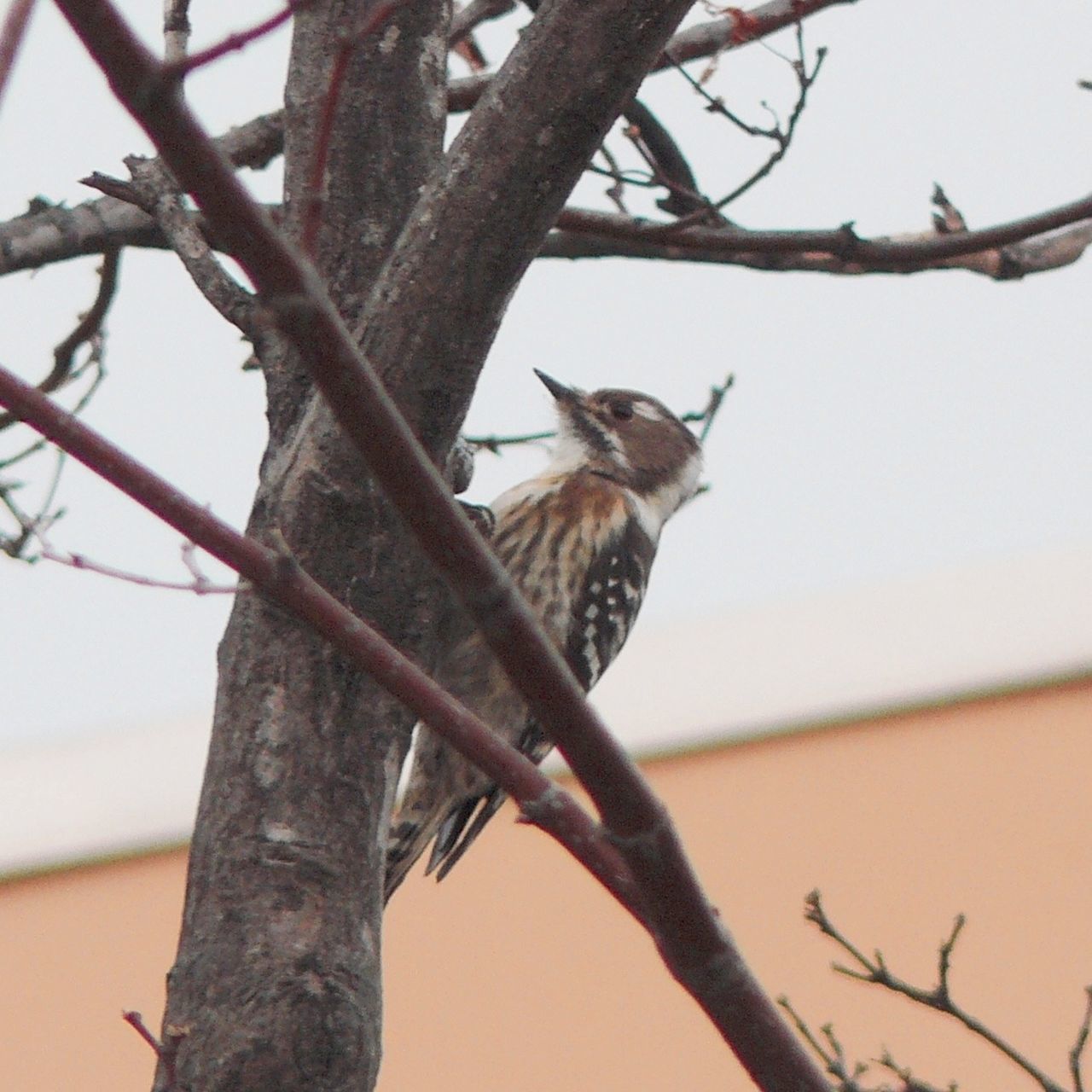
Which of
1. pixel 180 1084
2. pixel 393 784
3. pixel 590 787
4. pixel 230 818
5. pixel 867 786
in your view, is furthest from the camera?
pixel 867 786

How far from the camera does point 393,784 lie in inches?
84.7

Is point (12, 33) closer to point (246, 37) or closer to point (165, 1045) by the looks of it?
point (246, 37)

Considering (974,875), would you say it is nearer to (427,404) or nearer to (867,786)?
(867,786)

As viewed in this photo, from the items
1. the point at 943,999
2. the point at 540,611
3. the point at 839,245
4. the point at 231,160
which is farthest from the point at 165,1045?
the point at 540,611

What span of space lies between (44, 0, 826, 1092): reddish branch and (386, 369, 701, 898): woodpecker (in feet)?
8.05

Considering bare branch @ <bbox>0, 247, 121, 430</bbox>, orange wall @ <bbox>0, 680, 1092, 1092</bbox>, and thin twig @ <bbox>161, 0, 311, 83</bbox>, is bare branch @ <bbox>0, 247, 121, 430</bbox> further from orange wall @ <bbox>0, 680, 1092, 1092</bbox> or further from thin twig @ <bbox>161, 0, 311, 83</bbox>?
thin twig @ <bbox>161, 0, 311, 83</bbox>

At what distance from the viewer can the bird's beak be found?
14.7 ft

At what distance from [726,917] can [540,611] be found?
1.69 m

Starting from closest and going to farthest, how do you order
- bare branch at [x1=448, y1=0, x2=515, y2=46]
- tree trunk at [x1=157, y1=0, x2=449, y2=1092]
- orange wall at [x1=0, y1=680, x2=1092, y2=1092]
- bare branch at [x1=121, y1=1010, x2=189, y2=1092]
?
bare branch at [x1=121, y1=1010, x2=189, y2=1092] → tree trunk at [x1=157, y1=0, x2=449, y2=1092] → bare branch at [x1=448, y1=0, x2=515, y2=46] → orange wall at [x1=0, y1=680, x2=1092, y2=1092]

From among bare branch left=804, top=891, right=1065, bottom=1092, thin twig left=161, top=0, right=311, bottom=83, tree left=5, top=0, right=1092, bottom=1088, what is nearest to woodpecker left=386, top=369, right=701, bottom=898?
bare branch left=804, top=891, right=1065, bottom=1092

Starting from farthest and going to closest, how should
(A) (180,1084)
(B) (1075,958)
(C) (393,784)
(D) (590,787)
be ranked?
1. (B) (1075,958)
2. (C) (393,784)
3. (A) (180,1084)
4. (D) (590,787)

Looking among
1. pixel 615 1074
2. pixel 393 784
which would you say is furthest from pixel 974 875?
pixel 393 784

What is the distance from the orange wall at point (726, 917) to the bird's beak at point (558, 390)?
1.46 m

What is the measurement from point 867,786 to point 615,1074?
1199 mm
